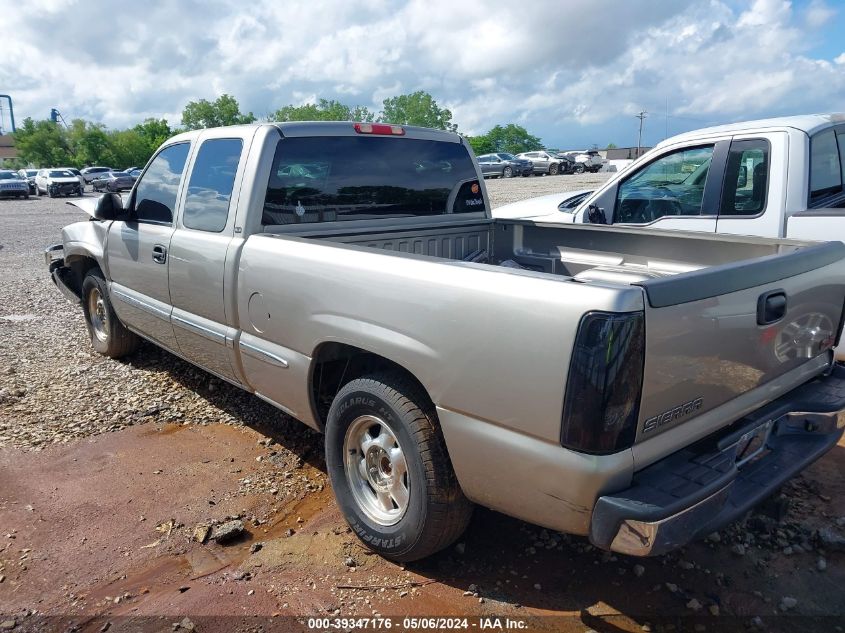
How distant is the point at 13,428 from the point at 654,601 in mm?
4260

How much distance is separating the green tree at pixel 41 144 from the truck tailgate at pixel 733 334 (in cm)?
7981

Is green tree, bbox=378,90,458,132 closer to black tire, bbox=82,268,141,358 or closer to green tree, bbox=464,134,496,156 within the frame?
green tree, bbox=464,134,496,156

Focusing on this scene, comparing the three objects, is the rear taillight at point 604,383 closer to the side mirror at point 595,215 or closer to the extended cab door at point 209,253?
the extended cab door at point 209,253

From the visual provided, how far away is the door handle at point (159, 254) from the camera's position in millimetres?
4359

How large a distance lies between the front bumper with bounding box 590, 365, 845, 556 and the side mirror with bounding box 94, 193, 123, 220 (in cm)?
417

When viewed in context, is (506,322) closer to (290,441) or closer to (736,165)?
(290,441)

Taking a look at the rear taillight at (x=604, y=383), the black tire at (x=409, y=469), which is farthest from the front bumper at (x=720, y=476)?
the black tire at (x=409, y=469)

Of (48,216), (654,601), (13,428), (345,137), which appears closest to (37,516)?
(13,428)

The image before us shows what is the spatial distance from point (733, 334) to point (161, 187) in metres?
3.94

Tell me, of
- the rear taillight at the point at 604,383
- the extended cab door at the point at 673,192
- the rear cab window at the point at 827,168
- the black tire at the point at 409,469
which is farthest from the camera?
the extended cab door at the point at 673,192

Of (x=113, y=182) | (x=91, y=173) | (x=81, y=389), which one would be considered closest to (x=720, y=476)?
(x=81, y=389)

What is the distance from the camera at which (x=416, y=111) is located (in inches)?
3241

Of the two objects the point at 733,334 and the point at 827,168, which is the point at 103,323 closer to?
the point at 733,334

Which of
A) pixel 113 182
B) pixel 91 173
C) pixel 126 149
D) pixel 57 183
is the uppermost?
pixel 126 149
